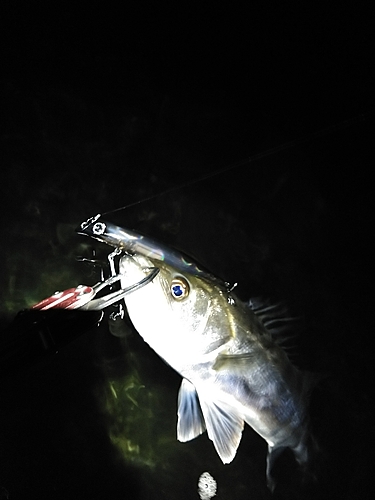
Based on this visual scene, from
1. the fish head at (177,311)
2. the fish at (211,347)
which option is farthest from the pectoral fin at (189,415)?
the fish head at (177,311)

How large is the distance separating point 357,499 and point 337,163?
117 inches

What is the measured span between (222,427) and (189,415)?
0.22 m

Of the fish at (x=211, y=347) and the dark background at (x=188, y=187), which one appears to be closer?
the fish at (x=211, y=347)

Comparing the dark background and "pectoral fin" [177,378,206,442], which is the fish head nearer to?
"pectoral fin" [177,378,206,442]

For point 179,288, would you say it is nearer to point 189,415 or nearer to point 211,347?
point 211,347

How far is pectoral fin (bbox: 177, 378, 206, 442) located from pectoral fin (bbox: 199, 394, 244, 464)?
0.08 m

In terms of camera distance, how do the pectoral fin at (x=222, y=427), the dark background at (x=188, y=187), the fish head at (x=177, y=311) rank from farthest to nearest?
the dark background at (x=188, y=187)
the pectoral fin at (x=222, y=427)
the fish head at (x=177, y=311)

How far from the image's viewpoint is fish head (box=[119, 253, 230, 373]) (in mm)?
2414

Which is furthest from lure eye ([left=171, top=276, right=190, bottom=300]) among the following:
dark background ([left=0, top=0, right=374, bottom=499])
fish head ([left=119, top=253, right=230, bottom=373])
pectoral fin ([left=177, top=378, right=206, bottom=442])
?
dark background ([left=0, top=0, right=374, bottom=499])

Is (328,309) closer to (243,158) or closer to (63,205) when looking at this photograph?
(243,158)

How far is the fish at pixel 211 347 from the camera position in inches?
96.0

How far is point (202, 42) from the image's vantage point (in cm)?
421

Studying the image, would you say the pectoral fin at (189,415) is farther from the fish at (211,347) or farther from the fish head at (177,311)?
the fish head at (177,311)

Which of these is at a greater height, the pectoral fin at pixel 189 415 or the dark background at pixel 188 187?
the dark background at pixel 188 187
